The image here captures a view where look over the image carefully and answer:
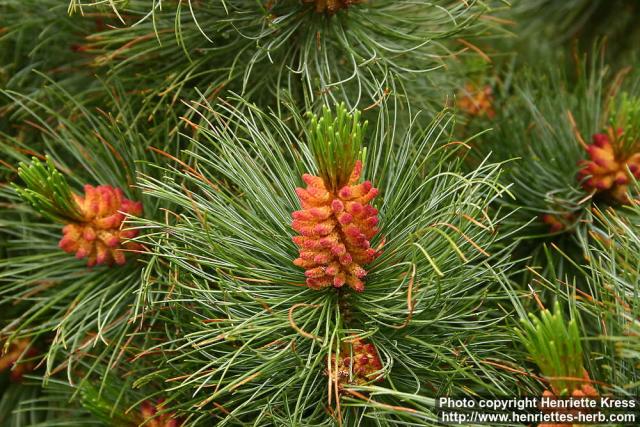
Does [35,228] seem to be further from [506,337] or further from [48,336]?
[506,337]

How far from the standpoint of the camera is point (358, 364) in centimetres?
67

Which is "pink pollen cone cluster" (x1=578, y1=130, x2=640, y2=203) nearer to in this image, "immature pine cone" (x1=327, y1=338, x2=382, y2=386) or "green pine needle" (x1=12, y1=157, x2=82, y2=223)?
"immature pine cone" (x1=327, y1=338, x2=382, y2=386)

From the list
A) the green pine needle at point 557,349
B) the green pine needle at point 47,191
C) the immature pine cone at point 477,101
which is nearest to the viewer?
the green pine needle at point 557,349

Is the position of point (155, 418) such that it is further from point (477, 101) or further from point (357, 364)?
point (477, 101)

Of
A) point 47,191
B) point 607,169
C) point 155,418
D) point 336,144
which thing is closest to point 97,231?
point 47,191

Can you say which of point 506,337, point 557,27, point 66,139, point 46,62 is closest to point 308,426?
point 506,337

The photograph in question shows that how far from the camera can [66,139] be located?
862 millimetres

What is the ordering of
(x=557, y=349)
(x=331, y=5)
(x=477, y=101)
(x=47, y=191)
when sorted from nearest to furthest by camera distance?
(x=557, y=349) < (x=47, y=191) < (x=331, y=5) < (x=477, y=101)

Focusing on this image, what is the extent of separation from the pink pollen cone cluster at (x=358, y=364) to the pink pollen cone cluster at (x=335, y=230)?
6 centimetres

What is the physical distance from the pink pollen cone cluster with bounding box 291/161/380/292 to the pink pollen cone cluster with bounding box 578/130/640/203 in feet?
1.15

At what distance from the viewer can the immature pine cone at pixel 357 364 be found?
2.14ft

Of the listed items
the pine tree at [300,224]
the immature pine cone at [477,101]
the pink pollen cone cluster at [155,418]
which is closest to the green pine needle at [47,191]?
the pine tree at [300,224]

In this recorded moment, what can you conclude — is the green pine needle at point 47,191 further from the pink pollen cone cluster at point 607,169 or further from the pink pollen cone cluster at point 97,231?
the pink pollen cone cluster at point 607,169

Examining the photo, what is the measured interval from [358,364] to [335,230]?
13 centimetres
